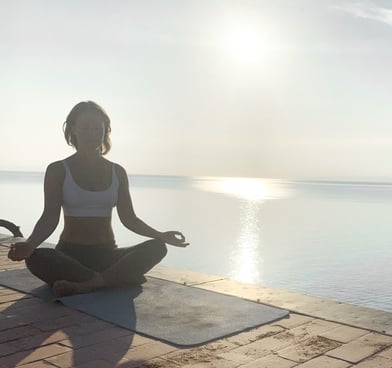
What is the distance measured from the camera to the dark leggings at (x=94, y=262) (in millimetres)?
4582

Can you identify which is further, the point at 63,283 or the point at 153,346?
the point at 63,283

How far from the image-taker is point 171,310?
13.4ft

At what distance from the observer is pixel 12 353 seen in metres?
3.09

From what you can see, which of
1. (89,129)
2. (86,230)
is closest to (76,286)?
(86,230)

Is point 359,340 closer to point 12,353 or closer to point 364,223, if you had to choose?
point 12,353

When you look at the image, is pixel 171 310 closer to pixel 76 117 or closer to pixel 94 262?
pixel 94 262

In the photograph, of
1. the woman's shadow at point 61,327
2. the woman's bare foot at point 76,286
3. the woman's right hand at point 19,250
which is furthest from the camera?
the woman's bare foot at point 76,286

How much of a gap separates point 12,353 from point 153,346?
873mm

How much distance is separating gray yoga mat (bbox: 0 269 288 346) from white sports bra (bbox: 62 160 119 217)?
751mm

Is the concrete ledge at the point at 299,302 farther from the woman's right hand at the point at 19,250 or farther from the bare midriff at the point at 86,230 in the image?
the woman's right hand at the point at 19,250

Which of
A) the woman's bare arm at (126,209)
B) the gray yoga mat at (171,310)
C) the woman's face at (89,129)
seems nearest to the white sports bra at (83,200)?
the woman's bare arm at (126,209)

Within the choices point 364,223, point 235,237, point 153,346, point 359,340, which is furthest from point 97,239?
point 364,223

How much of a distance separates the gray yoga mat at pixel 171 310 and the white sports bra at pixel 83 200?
75cm

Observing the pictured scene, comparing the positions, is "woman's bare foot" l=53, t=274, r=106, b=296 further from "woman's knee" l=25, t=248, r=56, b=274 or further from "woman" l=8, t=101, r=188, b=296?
"woman's knee" l=25, t=248, r=56, b=274
